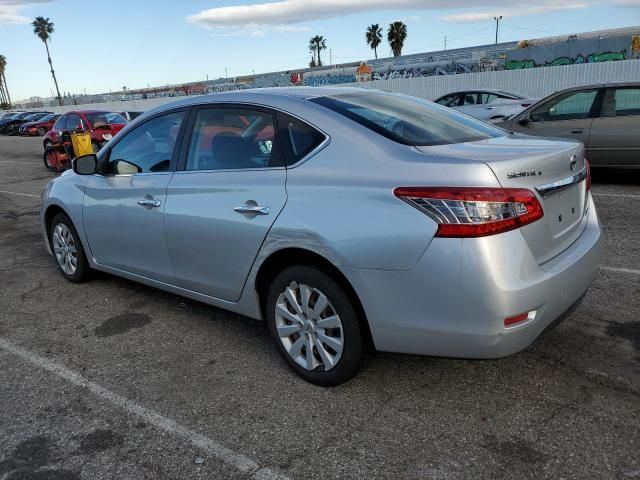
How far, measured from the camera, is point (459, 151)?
9.48ft

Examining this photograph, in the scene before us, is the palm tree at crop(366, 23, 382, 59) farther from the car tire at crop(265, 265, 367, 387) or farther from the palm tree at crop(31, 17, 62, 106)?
the car tire at crop(265, 265, 367, 387)

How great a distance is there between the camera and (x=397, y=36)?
70438 mm

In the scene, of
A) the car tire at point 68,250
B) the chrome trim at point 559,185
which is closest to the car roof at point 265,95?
the chrome trim at point 559,185

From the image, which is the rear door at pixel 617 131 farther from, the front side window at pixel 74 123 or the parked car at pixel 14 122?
the parked car at pixel 14 122

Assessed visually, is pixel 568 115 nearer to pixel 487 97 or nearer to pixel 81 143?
pixel 487 97

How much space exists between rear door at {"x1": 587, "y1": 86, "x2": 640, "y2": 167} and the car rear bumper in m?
6.45

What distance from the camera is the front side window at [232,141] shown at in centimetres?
341

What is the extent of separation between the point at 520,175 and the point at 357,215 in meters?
0.80

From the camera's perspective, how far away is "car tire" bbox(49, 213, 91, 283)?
201 inches

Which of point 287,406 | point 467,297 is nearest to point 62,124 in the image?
point 287,406

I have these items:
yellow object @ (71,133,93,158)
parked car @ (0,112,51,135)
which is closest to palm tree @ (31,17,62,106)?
parked car @ (0,112,51,135)

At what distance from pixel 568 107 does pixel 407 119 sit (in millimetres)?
6646

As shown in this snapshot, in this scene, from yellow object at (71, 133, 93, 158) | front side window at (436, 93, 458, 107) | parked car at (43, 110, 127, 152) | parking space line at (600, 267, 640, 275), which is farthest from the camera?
parked car at (43, 110, 127, 152)

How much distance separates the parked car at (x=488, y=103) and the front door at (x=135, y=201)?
10596 mm
